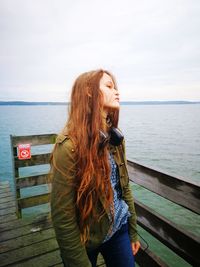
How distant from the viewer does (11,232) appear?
3.99m

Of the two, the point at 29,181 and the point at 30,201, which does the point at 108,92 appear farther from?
the point at 30,201

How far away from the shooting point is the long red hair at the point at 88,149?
5.23 ft

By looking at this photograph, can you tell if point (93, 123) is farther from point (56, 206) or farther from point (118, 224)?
point (118, 224)

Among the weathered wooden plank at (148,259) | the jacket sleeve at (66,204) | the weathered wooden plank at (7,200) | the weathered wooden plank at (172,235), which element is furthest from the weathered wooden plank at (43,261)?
the weathered wooden plank at (7,200)

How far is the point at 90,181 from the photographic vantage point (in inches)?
64.1

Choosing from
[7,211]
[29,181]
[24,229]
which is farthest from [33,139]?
[7,211]

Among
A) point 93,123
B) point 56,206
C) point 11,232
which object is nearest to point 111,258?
point 56,206

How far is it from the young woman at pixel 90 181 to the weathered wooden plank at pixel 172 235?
58 cm

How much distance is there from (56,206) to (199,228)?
786 centimetres

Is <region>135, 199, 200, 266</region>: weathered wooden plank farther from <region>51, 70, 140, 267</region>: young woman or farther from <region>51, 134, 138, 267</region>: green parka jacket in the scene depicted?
<region>51, 134, 138, 267</region>: green parka jacket

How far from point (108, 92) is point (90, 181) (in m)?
0.71

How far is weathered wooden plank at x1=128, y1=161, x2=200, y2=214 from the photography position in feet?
6.34

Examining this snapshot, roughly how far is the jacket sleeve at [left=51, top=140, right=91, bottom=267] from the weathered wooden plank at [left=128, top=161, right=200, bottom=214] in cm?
103

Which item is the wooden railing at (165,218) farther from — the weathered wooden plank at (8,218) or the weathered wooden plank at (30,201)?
the weathered wooden plank at (8,218)
